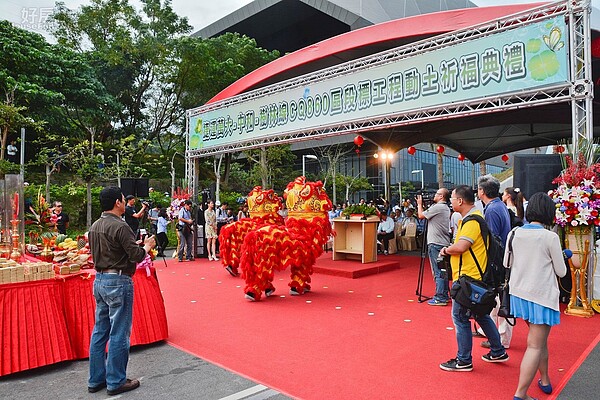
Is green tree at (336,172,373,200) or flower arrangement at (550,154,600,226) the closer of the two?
flower arrangement at (550,154,600,226)

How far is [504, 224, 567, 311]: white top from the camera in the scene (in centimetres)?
264

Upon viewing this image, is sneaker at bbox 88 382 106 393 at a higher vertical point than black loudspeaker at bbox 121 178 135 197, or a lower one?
lower

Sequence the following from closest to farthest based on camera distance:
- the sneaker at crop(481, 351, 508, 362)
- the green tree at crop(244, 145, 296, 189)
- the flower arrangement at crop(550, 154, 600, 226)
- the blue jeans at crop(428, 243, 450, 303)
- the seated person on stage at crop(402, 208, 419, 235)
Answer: the sneaker at crop(481, 351, 508, 362)
the flower arrangement at crop(550, 154, 600, 226)
the blue jeans at crop(428, 243, 450, 303)
the seated person on stage at crop(402, 208, 419, 235)
the green tree at crop(244, 145, 296, 189)

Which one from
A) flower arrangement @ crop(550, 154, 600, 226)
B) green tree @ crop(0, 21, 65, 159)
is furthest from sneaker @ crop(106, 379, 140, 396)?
green tree @ crop(0, 21, 65, 159)

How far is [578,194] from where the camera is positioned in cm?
473

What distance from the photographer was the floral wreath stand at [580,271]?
4.80 metres

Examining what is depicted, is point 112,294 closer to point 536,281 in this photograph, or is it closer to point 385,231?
point 536,281

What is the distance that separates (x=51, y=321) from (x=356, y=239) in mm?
5789

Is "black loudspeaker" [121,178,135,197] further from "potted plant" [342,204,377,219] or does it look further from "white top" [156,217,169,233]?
"potted plant" [342,204,377,219]

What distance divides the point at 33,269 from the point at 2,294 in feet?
0.94

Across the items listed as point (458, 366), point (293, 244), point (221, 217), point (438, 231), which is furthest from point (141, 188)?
point (458, 366)

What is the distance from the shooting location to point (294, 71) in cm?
975

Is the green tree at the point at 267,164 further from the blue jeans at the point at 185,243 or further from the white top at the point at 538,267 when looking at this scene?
the white top at the point at 538,267

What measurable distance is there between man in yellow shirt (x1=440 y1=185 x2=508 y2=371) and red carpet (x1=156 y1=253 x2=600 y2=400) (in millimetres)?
100
